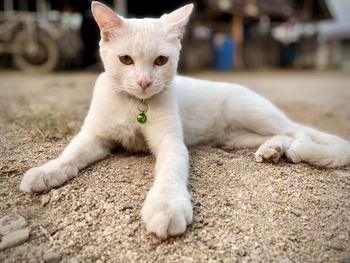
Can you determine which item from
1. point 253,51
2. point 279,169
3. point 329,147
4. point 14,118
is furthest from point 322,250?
point 253,51

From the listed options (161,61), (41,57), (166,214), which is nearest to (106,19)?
(161,61)

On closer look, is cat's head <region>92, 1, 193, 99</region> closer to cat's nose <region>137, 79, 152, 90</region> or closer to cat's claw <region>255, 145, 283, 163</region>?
cat's nose <region>137, 79, 152, 90</region>

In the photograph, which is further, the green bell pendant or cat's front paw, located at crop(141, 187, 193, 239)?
the green bell pendant

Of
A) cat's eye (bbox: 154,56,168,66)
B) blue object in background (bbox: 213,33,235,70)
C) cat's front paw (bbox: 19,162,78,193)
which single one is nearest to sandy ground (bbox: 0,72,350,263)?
cat's front paw (bbox: 19,162,78,193)

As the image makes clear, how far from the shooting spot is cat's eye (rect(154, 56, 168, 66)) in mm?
1941

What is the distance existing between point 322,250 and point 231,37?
44.2 feet

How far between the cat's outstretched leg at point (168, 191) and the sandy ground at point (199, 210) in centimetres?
8

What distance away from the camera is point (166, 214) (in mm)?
1423

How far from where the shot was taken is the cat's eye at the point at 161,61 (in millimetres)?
1941

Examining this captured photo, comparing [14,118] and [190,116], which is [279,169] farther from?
[14,118]

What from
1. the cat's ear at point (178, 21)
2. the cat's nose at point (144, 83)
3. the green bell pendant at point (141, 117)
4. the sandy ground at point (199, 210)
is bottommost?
the sandy ground at point (199, 210)

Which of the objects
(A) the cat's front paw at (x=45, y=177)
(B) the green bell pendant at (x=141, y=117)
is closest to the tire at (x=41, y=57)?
(B) the green bell pendant at (x=141, y=117)

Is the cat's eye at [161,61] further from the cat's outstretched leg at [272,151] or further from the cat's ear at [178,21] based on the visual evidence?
the cat's outstretched leg at [272,151]

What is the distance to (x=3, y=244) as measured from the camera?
144cm
